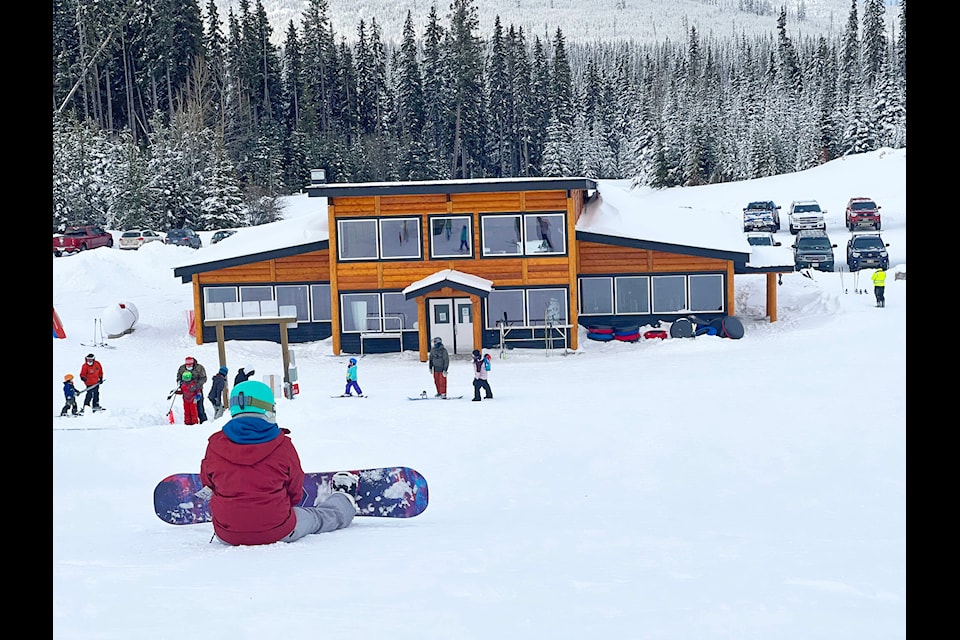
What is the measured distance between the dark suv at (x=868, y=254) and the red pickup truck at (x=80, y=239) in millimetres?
33105

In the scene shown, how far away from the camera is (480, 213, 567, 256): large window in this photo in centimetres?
2653

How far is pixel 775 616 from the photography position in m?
4.67

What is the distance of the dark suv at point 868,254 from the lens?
3544 centimetres

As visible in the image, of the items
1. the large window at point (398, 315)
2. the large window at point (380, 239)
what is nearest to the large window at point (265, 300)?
the large window at point (380, 239)

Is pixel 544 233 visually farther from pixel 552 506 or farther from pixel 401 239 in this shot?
pixel 552 506

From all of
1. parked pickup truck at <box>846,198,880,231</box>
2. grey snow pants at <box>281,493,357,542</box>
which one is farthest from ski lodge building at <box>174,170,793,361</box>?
parked pickup truck at <box>846,198,880,231</box>

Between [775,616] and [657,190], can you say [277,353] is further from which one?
[657,190]

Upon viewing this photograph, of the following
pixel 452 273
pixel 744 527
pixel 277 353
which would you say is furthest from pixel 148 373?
pixel 744 527

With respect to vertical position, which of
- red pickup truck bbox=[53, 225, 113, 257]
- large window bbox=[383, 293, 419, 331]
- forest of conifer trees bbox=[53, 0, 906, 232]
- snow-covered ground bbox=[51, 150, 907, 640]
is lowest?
snow-covered ground bbox=[51, 150, 907, 640]

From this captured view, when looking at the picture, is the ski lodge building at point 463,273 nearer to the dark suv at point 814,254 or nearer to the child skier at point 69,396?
the dark suv at point 814,254

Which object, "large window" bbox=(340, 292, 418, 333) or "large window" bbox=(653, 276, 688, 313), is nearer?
"large window" bbox=(340, 292, 418, 333)

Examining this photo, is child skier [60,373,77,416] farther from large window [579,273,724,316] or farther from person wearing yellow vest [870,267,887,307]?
person wearing yellow vest [870,267,887,307]

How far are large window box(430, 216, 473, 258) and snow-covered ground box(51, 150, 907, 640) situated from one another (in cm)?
346
